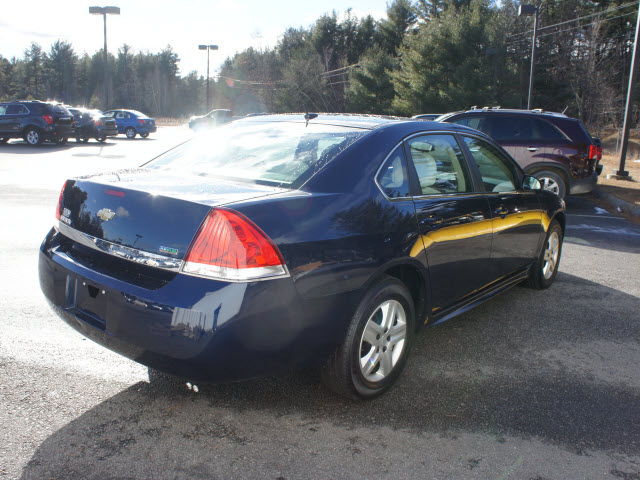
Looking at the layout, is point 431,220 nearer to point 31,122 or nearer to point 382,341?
point 382,341

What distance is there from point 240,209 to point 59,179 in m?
11.5

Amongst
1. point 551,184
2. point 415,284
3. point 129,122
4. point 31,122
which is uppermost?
point 129,122

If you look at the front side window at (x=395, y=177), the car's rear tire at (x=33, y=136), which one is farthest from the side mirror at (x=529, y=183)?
the car's rear tire at (x=33, y=136)

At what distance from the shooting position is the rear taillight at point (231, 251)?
245 cm

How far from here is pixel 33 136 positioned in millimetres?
22469

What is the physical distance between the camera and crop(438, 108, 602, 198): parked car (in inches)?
425

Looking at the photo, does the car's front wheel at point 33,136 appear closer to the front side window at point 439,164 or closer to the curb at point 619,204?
the curb at point 619,204

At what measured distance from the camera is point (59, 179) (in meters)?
12.5

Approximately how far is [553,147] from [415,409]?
9225 mm

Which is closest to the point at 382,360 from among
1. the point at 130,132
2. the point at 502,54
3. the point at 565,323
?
the point at 565,323

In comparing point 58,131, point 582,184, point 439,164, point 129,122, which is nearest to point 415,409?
point 439,164

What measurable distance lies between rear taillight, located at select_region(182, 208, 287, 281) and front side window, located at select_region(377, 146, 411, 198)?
94cm

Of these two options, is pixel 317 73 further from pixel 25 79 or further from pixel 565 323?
pixel 25 79

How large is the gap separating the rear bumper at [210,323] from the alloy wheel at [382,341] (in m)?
0.30
